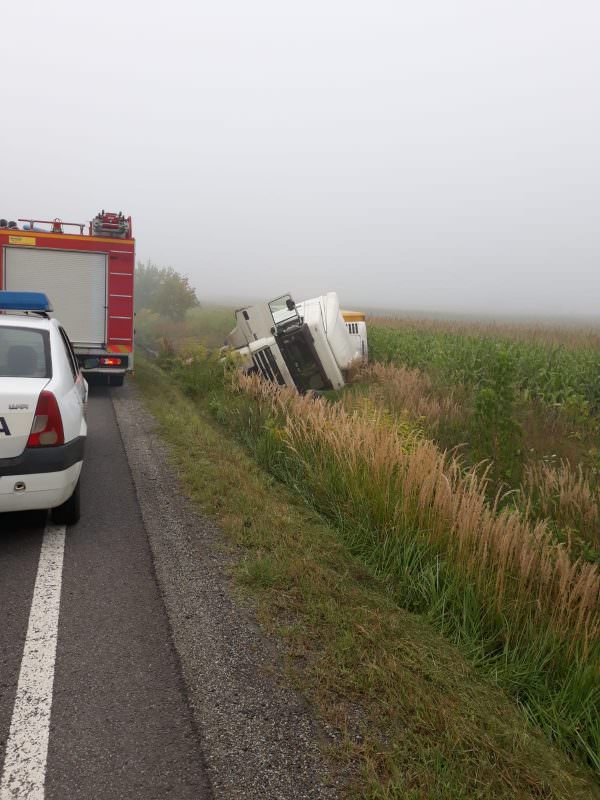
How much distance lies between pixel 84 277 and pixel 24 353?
7.27 metres

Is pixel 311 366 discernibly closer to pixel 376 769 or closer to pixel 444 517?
pixel 444 517

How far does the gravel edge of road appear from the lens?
7.92ft

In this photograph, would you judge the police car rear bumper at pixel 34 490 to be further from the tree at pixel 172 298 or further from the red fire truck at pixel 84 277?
the tree at pixel 172 298

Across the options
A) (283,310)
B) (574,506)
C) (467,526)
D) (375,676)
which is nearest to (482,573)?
(467,526)

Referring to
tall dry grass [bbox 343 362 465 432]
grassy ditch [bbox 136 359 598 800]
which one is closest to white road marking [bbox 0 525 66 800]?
grassy ditch [bbox 136 359 598 800]

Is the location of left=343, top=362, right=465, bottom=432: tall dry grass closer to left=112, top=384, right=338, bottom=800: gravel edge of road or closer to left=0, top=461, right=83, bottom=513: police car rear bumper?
left=112, top=384, right=338, bottom=800: gravel edge of road

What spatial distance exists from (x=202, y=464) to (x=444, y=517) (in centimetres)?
321

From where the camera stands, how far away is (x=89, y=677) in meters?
3.00

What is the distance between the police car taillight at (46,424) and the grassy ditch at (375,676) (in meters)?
1.50

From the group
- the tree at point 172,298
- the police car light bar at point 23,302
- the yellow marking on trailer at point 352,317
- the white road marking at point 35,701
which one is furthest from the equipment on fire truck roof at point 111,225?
the tree at point 172,298

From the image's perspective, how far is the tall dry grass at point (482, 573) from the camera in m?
3.28

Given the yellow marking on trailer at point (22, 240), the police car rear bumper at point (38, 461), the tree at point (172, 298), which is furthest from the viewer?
the tree at point (172, 298)

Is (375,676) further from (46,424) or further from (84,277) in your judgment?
(84,277)

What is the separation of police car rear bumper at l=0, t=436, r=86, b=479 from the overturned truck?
8087 mm
